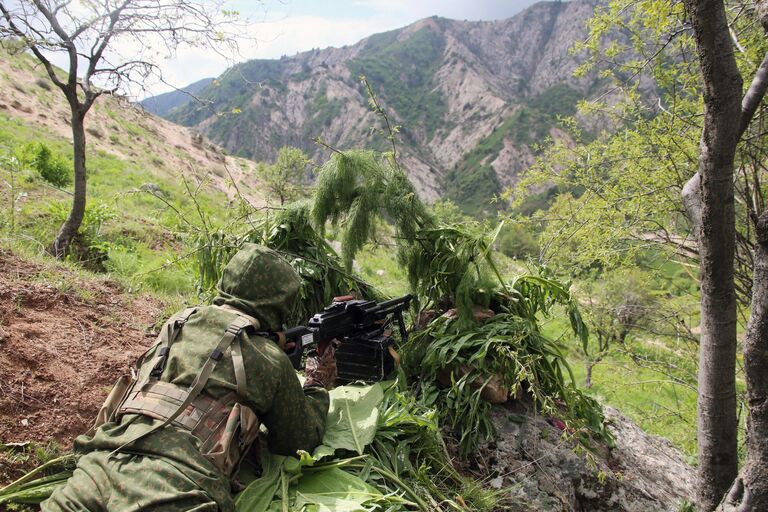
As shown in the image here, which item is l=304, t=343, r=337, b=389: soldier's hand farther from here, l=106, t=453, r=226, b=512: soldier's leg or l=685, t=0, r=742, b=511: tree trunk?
l=685, t=0, r=742, b=511: tree trunk

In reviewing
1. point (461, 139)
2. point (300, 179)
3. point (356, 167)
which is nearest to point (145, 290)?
point (356, 167)

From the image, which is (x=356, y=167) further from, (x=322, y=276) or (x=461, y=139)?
(x=461, y=139)

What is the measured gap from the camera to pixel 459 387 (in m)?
3.65

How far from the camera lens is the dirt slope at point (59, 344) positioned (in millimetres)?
3273

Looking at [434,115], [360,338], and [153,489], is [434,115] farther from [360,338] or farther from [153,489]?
[153,489]

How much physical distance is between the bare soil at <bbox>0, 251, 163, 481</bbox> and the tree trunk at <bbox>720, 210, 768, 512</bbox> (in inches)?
160

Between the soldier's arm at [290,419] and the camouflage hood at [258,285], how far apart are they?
1.10 feet

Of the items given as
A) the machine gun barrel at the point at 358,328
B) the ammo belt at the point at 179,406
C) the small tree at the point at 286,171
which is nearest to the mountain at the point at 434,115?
the small tree at the point at 286,171

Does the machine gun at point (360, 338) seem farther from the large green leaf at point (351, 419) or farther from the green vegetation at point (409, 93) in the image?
the green vegetation at point (409, 93)

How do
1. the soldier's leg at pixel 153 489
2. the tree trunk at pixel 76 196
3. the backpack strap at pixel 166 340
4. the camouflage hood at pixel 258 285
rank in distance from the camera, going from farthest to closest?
the tree trunk at pixel 76 196, the camouflage hood at pixel 258 285, the backpack strap at pixel 166 340, the soldier's leg at pixel 153 489

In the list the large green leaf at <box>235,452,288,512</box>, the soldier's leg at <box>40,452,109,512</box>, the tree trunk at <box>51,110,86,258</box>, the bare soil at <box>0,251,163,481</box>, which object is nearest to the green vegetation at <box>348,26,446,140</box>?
the tree trunk at <box>51,110,86,258</box>

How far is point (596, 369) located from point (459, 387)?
17.5m

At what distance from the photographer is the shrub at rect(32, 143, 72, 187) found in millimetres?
12016

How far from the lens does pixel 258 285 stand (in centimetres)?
296
